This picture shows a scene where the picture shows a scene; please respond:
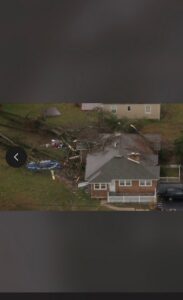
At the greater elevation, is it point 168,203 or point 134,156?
point 134,156

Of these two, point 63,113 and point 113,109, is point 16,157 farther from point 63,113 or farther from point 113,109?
point 113,109

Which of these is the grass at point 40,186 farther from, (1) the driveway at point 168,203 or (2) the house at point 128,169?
(1) the driveway at point 168,203

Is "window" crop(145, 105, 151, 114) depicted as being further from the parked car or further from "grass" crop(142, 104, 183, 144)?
the parked car

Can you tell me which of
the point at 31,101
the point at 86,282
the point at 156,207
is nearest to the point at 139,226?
the point at 156,207

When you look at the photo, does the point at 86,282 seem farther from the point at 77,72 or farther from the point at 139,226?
the point at 77,72

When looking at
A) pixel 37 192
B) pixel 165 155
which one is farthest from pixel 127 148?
pixel 37 192

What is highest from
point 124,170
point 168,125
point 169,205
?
point 168,125

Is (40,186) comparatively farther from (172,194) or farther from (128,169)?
(172,194)

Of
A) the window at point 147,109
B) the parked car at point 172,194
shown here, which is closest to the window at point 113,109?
the window at point 147,109
